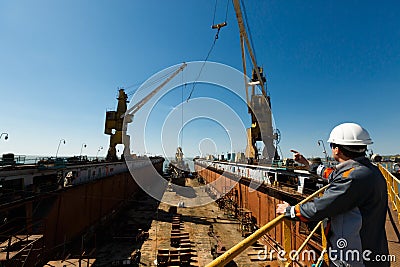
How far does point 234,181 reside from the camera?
84.1ft

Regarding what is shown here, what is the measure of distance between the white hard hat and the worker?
0.03 feet

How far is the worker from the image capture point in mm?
1940

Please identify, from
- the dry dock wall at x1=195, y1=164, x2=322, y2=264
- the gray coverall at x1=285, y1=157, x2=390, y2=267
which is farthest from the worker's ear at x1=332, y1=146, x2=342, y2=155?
the dry dock wall at x1=195, y1=164, x2=322, y2=264

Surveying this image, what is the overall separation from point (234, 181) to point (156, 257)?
13577 millimetres

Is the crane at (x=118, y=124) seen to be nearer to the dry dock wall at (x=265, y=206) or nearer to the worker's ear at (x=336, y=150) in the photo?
the dry dock wall at (x=265, y=206)

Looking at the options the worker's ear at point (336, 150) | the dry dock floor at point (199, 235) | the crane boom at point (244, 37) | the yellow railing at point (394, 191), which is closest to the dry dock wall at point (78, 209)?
the dry dock floor at point (199, 235)

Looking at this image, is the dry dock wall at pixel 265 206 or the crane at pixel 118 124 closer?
the dry dock wall at pixel 265 206

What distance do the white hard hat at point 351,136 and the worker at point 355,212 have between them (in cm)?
1

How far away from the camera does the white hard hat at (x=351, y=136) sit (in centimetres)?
223

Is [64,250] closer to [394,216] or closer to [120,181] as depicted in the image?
[120,181]

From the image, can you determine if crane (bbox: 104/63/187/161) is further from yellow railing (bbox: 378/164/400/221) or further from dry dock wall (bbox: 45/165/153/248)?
yellow railing (bbox: 378/164/400/221)

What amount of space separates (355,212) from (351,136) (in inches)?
30.9

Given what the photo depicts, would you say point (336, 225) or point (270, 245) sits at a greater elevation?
point (336, 225)

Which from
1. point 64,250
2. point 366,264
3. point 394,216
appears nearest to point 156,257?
point 64,250
